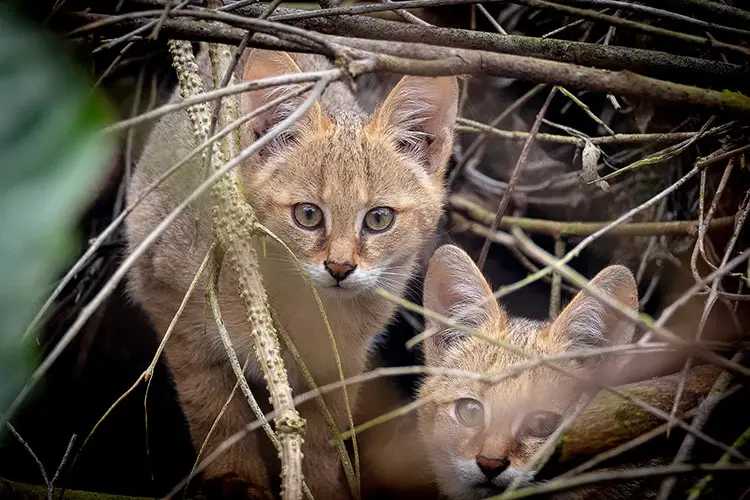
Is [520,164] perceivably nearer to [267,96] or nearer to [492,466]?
[267,96]

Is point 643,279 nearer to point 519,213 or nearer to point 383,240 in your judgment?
point 519,213

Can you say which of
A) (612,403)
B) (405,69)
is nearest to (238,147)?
(405,69)

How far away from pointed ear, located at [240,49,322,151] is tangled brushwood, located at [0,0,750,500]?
1 centimetres

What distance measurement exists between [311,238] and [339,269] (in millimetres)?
202

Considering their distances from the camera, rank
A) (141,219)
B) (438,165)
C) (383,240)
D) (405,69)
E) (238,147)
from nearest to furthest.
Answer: (405,69) → (238,147) → (383,240) → (438,165) → (141,219)

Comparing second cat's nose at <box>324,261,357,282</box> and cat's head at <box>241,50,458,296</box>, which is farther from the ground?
cat's head at <box>241,50,458,296</box>

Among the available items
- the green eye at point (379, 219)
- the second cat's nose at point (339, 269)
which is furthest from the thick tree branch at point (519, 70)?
the green eye at point (379, 219)

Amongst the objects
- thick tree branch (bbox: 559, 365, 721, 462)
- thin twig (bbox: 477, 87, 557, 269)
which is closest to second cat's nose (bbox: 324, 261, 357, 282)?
thin twig (bbox: 477, 87, 557, 269)

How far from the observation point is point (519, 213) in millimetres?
4020

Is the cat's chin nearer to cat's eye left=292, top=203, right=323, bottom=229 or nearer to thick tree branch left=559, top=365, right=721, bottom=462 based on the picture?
cat's eye left=292, top=203, right=323, bottom=229

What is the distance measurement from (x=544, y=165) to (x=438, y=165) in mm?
1221

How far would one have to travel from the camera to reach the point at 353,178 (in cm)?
277

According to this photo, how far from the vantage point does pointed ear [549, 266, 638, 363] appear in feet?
7.77

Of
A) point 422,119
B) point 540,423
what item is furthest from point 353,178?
point 540,423
